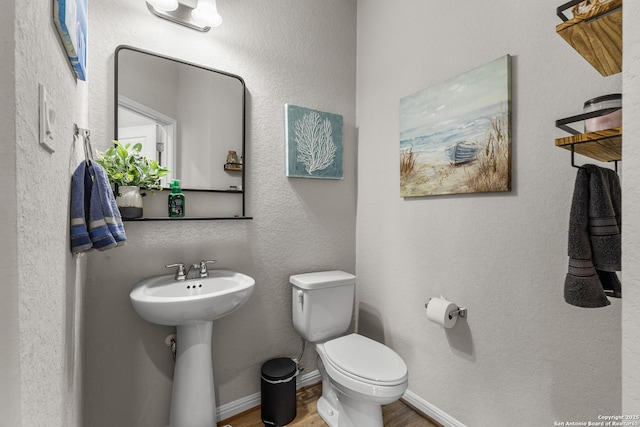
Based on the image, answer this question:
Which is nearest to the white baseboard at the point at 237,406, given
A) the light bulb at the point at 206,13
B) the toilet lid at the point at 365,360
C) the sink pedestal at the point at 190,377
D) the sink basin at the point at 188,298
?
the sink pedestal at the point at 190,377

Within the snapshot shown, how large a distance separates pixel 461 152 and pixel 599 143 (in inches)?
26.6

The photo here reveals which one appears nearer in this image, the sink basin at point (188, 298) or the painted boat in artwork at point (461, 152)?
the sink basin at point (188, 298)

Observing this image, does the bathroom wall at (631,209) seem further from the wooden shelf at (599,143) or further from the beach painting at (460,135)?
the beach painting at (460,135)

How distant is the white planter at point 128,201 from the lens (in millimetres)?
1386

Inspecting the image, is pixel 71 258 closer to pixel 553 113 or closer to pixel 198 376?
pixel 198 376

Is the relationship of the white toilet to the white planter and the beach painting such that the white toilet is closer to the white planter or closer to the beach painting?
the beach painting

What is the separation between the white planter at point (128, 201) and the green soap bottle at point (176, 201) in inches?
6.4

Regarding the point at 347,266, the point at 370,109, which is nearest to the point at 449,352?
the point at 347,266

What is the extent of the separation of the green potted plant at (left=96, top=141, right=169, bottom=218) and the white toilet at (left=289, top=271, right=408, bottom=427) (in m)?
0.96

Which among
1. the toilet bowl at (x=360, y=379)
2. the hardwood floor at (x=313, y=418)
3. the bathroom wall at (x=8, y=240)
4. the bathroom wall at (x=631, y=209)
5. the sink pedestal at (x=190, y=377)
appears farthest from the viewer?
the hardwood floor at (x=313, y=418)

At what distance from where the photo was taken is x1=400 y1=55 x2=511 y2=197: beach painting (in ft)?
4.50

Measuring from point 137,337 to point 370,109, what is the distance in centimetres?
198

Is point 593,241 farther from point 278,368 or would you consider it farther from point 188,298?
point 278,368

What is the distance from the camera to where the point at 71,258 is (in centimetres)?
92
